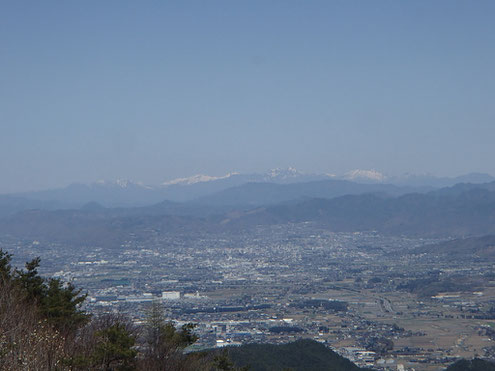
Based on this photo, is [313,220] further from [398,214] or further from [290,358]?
[290,358]

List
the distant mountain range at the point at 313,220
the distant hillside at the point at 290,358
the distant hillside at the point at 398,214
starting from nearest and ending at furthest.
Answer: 1. the distant hillside at the point at 290,358
2. the distant mountain range at the point at 313,220
3. the distant hillside at the point at 398,214

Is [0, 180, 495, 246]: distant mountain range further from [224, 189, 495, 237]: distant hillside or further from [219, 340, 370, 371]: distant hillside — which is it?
[219, 340, 370, 371]: distant hillside

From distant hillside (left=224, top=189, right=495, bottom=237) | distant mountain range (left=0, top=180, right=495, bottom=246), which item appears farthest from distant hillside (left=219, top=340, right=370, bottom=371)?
distant hillside (left=224, top=189, right=495, bottom=237)

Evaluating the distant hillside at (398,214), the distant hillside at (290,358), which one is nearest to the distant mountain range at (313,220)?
the distant hillside at (398,214)

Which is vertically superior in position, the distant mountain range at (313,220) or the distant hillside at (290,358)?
the distant mountain range at (313,220)

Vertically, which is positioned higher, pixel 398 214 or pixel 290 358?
pixel 398 214

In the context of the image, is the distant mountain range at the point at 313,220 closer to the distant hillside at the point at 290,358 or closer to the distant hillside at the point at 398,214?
the distant hillside at the point at 398,214

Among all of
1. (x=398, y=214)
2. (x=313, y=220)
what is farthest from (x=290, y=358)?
(x=398, y=214)

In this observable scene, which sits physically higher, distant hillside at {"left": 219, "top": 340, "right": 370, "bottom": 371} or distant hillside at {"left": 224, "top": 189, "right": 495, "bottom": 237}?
distant hillside at {"left": 224, "top": 189, "right": 495, "bottom": 237}

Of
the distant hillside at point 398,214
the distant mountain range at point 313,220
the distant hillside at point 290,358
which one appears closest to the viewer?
the distant hillside at point 290,358
